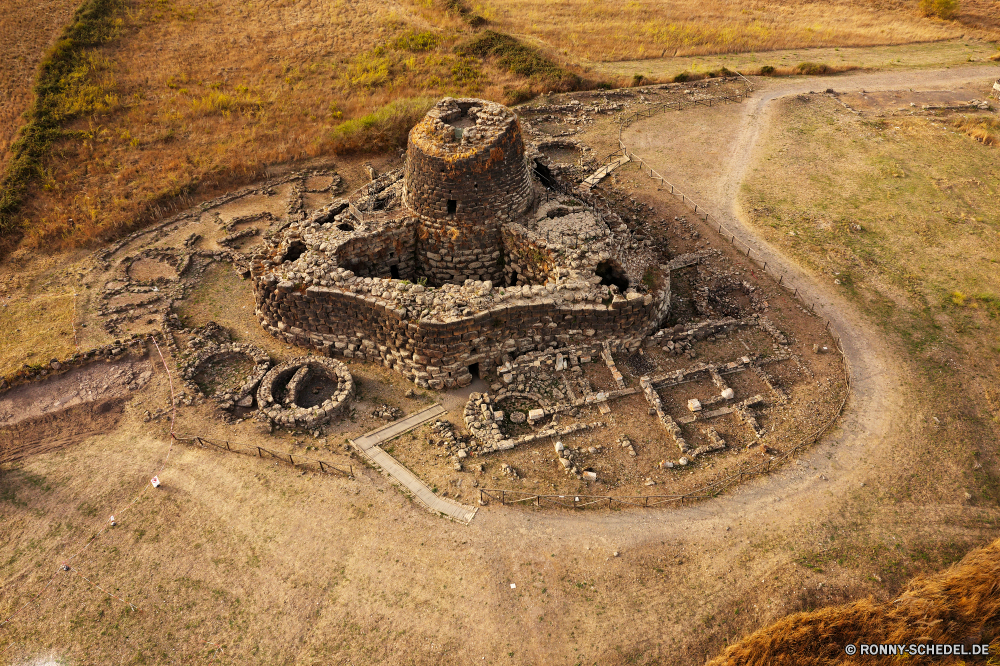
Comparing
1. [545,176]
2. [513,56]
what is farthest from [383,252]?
[513,56]

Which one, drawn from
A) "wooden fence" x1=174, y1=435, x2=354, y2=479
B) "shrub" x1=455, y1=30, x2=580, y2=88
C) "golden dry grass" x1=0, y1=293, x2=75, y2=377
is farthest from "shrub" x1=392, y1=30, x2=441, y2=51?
"wooden fence" x1=174, y1=435, x2=354, y2=479

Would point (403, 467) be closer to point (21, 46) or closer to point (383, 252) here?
point (383, 252)

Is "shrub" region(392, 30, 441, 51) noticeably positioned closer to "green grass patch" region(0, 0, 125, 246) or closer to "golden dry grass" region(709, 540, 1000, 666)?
"green grass patch" region(0, 0, 125, 246)

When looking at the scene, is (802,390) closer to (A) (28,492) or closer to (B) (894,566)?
(B) (894,566)

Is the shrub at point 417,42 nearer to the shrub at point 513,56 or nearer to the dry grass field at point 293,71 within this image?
the dry grass field at point 293,71

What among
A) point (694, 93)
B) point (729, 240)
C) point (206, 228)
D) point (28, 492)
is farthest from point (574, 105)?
point (28, 492)

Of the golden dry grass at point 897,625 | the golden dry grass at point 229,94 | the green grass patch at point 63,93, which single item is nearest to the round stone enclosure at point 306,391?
the golden dry grass at point 897,625
